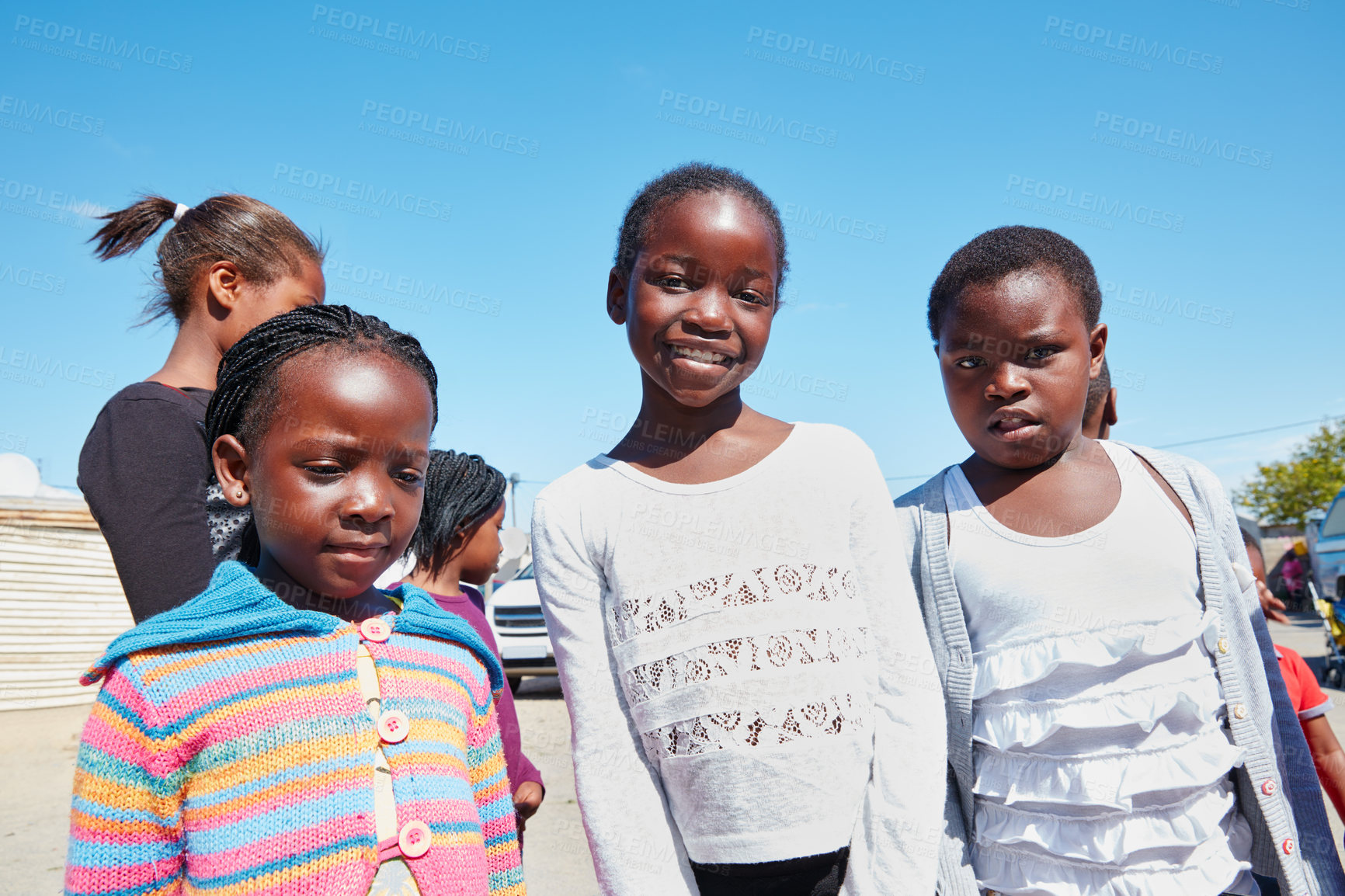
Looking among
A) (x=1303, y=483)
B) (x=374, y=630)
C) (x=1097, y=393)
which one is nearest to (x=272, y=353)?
(x=374, y=630)

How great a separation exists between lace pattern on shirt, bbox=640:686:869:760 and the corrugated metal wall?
10538 mm

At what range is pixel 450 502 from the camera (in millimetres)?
2855

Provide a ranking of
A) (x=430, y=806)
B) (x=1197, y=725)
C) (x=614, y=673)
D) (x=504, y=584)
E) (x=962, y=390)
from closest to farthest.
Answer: (x=430, y=806) < (x=614, y=673) < (x=1197, y=725) < (x=962, y=390) < (x=504, y=584)

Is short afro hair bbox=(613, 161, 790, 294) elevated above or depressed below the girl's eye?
above

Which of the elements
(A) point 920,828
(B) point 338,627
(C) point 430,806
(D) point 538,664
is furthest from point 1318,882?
(D) point 538,664

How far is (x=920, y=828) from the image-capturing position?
1.43m

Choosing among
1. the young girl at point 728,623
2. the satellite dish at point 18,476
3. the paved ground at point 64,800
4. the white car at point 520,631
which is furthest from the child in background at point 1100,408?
the satellite dish at point 18,476

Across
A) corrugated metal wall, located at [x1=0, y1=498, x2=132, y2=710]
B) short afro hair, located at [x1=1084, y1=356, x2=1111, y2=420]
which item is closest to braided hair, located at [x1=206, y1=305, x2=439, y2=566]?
short afro hair, located at [x1=1084, y1=356, x2=1111, y2=420]

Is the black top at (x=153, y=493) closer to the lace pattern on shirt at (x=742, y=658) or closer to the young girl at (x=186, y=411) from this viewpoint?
the young girl at (x=186, y=411)

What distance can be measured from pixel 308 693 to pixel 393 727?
0.13 m

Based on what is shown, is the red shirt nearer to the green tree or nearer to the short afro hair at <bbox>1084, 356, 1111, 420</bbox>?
the short afro hair at <bbox>1084, 356, 1111, 420</bbox>

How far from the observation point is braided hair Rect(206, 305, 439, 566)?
1397 millimetres

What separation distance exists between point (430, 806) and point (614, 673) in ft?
1.36

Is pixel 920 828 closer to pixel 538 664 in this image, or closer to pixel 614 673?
pixel 614 673
